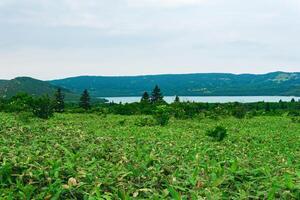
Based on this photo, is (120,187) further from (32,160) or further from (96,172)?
(32,160)

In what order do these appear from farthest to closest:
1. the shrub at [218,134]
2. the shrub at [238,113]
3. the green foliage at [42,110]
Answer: the shrub at [238,113]
the green foliage at [42,110]
the shrub at [218,134]

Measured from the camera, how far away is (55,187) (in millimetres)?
5727

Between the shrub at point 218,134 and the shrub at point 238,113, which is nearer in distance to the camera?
the shrub at point 218,134

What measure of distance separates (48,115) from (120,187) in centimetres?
2651

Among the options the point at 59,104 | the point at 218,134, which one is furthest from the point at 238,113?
the point at 218,134

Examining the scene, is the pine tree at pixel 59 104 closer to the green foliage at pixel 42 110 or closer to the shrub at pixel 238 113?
the green foliage at pixel 42 110

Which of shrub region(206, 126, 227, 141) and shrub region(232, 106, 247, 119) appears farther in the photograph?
shrub region(232, 106, 247, 119)

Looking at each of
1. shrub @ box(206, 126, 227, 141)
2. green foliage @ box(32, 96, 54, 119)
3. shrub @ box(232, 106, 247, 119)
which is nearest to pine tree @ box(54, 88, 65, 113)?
green foliage @ box(32, 96, 54, 119)

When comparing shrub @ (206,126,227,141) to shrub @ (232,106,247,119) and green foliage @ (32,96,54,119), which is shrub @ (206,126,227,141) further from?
shrub @ (232,106,247,119)

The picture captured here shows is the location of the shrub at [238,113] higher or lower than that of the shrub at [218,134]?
lower

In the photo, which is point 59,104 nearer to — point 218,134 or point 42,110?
point 42,110

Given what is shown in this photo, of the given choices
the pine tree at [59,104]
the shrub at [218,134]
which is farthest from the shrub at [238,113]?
the shrub at [218,134]

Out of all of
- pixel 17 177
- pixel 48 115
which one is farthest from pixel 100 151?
pixel 48 115

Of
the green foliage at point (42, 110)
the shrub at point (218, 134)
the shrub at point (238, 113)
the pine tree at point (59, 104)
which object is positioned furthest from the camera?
the pine tree at point (59, 104)
